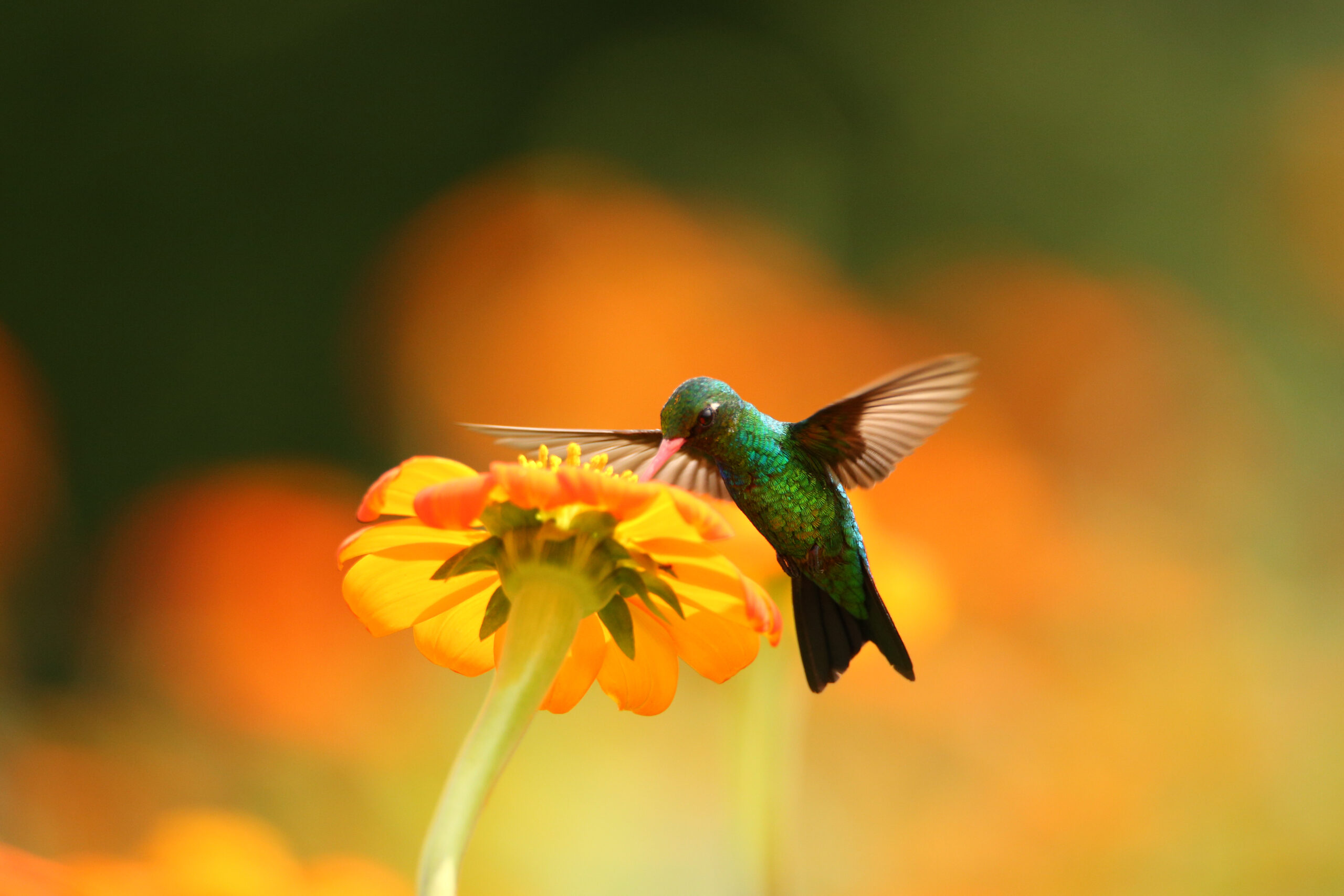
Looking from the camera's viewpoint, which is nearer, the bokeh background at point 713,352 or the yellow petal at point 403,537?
the yellow petal at point 403,537

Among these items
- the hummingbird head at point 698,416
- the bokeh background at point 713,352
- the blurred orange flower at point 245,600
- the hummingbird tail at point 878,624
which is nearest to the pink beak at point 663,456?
the hummingbird head at point 698,416

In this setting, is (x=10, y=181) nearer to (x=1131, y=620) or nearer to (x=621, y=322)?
(x=621, y=322)

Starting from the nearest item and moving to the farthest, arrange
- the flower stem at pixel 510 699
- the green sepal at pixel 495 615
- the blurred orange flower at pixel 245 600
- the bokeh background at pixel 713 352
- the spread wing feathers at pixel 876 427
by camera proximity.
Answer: the flower stem at pixel 510 699
the green sepal at pixel 495 615
the spread wing feathers at pixel 876 427
the bokeh background at pixel 713 352
the blurred orange flower at pixel 245 600

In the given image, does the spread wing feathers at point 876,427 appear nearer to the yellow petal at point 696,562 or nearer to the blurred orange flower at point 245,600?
the yellow petal at point 696,562

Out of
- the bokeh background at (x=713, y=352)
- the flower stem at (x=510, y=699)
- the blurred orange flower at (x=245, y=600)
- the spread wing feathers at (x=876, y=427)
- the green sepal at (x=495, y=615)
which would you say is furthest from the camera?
the blurred orange flower at (x=245, y=600)

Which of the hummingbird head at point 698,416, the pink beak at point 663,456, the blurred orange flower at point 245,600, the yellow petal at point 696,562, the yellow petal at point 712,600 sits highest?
the hummingbird head at point 698,416

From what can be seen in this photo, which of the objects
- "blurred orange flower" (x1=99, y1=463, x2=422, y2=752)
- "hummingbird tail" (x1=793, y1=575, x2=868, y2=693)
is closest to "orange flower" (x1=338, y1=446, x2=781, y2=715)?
"hummingbird tail" (x1=793, y1=575, x2=868, y2=693)

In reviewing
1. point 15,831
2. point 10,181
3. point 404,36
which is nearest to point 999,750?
point 15,831

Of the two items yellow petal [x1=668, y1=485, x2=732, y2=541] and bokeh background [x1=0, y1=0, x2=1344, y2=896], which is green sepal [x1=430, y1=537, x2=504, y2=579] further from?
bokeh background [x1=0, y1=0, x2=1344, y2=896]
